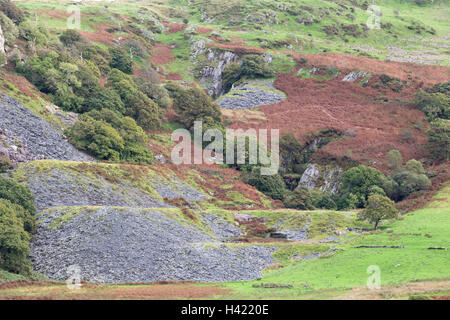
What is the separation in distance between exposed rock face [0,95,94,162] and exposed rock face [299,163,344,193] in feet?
128

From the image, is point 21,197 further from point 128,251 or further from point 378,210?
point 378,210

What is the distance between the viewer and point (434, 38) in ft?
531

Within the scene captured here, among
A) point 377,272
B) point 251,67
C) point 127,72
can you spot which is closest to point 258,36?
point 251,67

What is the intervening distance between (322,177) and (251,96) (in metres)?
34.9

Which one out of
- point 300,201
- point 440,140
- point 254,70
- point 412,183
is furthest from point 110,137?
point 254,70

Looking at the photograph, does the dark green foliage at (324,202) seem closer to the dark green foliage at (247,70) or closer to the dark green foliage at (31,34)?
the dark green foliage at (247,70)

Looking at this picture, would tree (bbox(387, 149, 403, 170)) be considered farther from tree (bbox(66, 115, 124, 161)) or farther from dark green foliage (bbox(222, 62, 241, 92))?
dark green foliage (bbox(222, 62, 241, 92))

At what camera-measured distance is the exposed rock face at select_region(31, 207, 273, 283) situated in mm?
38938

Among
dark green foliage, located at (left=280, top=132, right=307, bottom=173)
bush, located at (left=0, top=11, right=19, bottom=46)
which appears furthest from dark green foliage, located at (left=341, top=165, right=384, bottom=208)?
bush, located at (left=0, top=11, right=19, bottom=46)

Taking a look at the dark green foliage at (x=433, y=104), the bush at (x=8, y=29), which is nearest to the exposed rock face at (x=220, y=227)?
the bush at (x=8, y=29)

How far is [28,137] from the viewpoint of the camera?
205ft

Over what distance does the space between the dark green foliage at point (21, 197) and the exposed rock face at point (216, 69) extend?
8097 cm

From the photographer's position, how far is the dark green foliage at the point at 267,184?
255 feet

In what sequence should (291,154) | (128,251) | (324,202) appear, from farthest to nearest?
(291,154), (324,202), (128,251)
